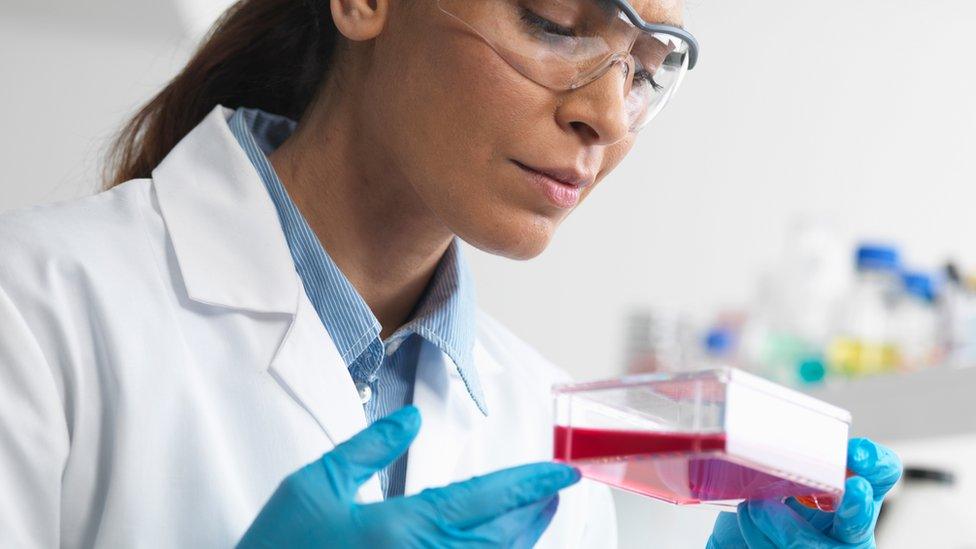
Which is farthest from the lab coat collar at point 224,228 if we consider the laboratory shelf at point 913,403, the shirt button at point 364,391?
the laboratory shelf at point 913,403

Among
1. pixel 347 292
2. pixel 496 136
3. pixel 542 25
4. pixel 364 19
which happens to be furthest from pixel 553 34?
pixel 347 292

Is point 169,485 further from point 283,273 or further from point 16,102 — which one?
point 16,102

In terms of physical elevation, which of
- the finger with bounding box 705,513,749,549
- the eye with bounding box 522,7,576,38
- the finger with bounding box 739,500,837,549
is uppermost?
the eye with bounding box 522,7,576,38

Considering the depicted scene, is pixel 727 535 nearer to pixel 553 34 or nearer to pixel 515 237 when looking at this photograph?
pixel 515 237

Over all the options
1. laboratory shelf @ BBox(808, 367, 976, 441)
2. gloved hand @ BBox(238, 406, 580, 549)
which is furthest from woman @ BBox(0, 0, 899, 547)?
laboratory shelf @ BBox(808, 367, 976, 441)

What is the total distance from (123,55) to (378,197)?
1.13 m

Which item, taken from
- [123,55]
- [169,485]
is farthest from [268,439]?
[123,55]

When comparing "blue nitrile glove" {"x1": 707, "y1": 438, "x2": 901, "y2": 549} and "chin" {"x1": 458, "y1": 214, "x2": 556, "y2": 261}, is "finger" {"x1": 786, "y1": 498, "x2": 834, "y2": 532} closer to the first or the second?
"blue nitrile glove" {"x1": 707, "y1": 438, "x2": 901, "y2": 549}

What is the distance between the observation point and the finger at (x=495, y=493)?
0.93 metres

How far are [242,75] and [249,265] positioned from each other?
0.37 m

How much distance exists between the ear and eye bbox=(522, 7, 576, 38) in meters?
0.18

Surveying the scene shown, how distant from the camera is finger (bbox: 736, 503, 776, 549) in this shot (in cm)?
112

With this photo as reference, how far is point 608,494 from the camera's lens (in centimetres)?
157

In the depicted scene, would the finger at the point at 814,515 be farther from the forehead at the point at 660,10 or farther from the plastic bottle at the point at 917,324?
the plastic bottle at the point at 917,324
